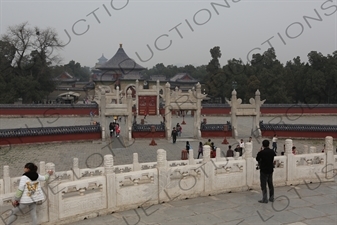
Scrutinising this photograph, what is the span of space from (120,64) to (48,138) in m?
33.7

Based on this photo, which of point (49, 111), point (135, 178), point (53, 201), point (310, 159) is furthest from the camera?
point (49, 111)

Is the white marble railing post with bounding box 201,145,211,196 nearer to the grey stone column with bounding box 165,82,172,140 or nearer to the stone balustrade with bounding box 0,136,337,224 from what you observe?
the stone balustrade with bounding box 0,136,337,224

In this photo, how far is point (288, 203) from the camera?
792cm

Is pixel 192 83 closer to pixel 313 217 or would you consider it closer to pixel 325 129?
pixel 325 129

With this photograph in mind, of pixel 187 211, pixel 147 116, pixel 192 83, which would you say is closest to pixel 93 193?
pixel 187 211

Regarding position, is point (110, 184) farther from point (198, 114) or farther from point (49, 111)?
point (49, 111)

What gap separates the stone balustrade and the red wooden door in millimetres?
28128

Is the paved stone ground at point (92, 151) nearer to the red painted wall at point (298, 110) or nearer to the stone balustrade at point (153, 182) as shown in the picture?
the stone balustrade at point (153, 182)

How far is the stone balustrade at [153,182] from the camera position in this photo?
21.8 ft

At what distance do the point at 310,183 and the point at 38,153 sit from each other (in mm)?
14943

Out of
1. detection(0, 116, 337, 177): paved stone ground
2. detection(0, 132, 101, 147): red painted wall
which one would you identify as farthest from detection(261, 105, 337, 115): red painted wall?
detection(0, 132, 101, 147): red painted wall

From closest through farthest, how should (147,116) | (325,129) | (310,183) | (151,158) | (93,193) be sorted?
(93,193) < (310,183) < (151,158) < (325,129) < (147,116)

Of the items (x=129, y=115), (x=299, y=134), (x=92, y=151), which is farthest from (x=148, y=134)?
(x=299, y=134)

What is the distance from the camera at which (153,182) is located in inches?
308
